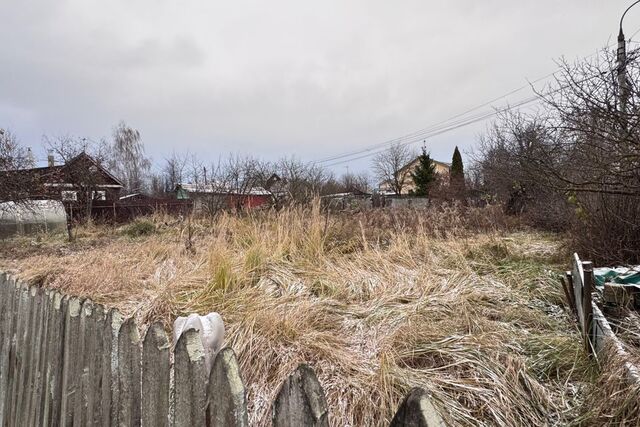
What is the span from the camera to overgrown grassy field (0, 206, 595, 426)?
5.34 feet

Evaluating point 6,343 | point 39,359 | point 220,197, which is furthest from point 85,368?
point 220,197

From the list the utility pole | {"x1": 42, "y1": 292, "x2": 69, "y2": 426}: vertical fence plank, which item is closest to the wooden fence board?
{"x1": 42, "y1": 292, "x2": 69, "y2": 426}: vertical fence plank

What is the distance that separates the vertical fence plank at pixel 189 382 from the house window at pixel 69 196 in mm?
12601

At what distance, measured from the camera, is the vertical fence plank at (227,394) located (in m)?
0.66

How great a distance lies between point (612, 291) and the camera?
2.36m

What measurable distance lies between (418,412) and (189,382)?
517mm

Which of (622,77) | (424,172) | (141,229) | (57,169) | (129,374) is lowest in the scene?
(129,374)

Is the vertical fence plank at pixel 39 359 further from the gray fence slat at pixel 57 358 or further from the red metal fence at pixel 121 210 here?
the red metal fence at pixel 121 210

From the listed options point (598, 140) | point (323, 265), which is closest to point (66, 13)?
point (323, 265)

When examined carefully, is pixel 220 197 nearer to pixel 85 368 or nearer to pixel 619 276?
pixel 619 276

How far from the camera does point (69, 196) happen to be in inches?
447

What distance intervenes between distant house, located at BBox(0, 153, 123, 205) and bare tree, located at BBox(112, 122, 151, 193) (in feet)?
60.3

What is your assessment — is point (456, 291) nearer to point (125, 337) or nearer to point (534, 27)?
point (125, 337)

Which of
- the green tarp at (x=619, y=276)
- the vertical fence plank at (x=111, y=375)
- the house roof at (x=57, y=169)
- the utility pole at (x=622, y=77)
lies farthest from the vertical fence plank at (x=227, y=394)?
the house roof at (x=57, y=169)
